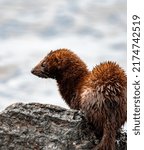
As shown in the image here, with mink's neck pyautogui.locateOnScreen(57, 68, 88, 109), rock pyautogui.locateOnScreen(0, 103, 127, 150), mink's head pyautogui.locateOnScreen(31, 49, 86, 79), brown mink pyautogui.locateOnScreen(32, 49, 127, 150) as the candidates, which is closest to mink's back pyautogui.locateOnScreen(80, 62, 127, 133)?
brown mink pyautogui.locateOnScreen(32, 49, 127, 150)

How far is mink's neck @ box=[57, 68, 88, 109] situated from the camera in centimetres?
873

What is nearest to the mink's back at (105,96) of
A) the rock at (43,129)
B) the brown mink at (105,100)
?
the brown mink at (105,100)

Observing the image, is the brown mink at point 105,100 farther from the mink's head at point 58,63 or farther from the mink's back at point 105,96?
the mink's head at point 58,63

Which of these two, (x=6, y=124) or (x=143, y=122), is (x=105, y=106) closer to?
(x=143, y=122)

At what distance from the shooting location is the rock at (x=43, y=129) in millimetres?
7785

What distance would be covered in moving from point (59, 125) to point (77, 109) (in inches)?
32.2

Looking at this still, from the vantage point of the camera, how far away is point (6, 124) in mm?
8039

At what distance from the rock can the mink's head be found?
0.97 m

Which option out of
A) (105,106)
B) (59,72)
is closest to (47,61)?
(59,72)

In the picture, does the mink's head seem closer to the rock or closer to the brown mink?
the brown mink

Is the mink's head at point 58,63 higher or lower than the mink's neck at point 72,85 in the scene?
higher

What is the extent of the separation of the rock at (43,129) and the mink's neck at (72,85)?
0.75m

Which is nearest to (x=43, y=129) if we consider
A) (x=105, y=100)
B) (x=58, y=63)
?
(x=105, y=100)

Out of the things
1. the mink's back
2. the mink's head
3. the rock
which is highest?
the mink's head
